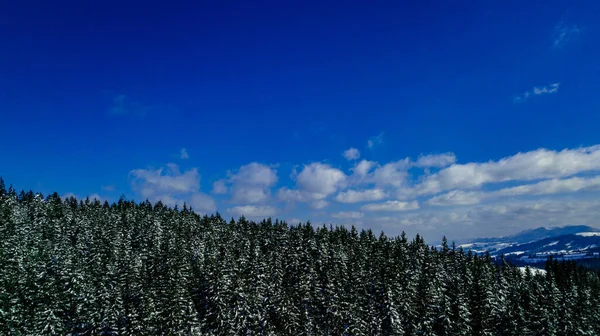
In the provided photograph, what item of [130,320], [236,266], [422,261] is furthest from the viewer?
[422,261]

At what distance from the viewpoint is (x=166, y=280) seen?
71.0 m

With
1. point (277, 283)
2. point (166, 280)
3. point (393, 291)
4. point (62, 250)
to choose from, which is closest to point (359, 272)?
point (393, 291)

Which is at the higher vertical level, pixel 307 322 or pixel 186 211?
pixel 186 211

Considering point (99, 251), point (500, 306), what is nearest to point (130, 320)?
point (99, 251)

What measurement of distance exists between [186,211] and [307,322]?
360ft

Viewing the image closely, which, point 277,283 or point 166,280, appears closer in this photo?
point 166,280

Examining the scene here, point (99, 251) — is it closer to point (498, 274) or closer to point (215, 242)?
point (215, 242)

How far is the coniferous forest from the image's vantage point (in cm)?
6307

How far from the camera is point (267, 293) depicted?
77750 millimetres

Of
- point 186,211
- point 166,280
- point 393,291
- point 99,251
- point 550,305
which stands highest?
point 186,211

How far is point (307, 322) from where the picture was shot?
226ft

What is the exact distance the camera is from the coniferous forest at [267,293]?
63.1m

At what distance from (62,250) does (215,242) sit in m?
39.6

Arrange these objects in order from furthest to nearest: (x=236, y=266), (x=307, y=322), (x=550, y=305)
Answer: (x=550, y=305) < (x=236, y=266) < (x=307, y=322)
